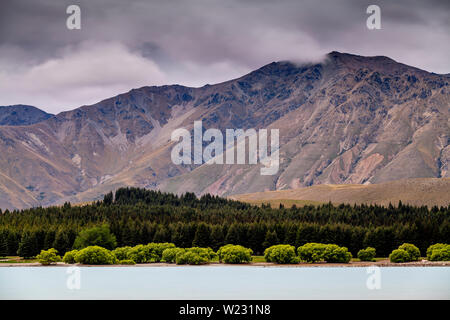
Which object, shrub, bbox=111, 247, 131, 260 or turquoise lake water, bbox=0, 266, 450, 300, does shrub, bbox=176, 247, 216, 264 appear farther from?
turquoise lake water, bbox=0, 266, 450, 300

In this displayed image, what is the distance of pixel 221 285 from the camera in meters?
104

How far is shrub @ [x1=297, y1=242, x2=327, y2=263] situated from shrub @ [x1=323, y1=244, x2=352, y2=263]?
1018 millimetres

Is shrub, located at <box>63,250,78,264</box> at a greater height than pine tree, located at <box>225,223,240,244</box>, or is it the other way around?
pine tree, located at <box>225,223,240,244</box>

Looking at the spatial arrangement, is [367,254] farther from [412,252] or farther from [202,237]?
[202,237]

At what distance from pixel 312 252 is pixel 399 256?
20.9m

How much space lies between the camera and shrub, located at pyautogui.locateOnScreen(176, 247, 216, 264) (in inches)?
6339

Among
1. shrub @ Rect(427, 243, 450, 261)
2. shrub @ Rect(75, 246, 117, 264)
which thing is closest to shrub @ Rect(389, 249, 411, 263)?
shrub @ Rect(427, 243, 450, 261)

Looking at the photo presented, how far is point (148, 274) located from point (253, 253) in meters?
60.0

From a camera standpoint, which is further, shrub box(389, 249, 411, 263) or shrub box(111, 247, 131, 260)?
shrub box(111, 247, 131, 260)

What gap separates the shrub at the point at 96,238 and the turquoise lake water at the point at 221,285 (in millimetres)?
30487

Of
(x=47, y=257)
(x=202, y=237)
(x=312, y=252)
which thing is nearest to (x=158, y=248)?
(x=202, y=237)

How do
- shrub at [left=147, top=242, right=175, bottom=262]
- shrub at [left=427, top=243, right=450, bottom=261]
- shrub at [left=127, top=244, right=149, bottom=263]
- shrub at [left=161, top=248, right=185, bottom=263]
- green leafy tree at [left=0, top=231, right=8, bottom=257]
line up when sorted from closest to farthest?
1. shrub at [left=427, top=243, right=450, bottom=261]
2. shrub at [left=161, top=248, right=185, bottom=263]
3. shrub at [left=127, top=244, right=149, bottom=263]
4. shrub at [left=147, top=242, right=175, bottom=262]
5. green leafy tree at [left=0, top=231, right=8, bottom=257]
